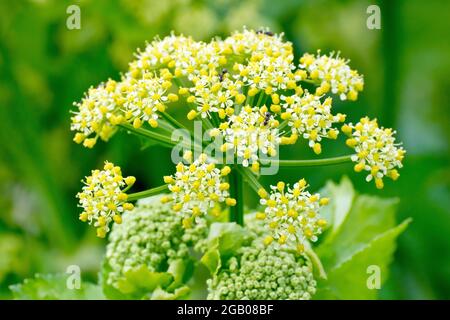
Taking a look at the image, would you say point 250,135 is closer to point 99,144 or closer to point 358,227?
point 358,227

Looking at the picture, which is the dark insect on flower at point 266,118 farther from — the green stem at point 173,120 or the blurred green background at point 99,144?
the blurred green background at point 99,144

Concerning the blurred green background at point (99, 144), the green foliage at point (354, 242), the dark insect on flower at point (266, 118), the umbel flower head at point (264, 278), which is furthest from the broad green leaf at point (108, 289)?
the blurred green background at point (99, 144)

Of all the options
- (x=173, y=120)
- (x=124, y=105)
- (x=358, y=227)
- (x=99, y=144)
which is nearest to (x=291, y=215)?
(x=173, y=120)

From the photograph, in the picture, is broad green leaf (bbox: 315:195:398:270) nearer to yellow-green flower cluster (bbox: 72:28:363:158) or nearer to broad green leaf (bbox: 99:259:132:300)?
yellow-green flower cluster (bbox: 72:28:363:158)

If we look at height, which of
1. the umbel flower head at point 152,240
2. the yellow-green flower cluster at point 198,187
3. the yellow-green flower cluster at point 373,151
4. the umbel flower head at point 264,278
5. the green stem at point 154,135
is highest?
the green stem at point 154,135

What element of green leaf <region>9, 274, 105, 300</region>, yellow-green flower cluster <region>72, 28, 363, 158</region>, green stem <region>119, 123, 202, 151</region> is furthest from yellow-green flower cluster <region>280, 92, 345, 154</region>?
green leaf <region>9, 274, 105, 300</region>

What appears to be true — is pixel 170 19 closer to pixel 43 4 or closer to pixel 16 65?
pixel 43 4
